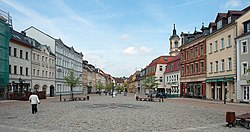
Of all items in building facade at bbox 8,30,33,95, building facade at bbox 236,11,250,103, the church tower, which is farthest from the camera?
the church tower

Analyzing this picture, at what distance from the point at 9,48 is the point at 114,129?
34.3 metres

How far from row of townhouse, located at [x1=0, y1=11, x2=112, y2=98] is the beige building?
95.7 feet

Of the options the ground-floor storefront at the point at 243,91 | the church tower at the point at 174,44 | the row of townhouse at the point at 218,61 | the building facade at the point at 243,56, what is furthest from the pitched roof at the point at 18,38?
the church tower at the point at 174,44

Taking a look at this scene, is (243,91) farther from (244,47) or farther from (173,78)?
(173,78)

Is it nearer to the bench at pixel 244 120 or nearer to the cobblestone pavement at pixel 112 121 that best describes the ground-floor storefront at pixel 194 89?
the cobblestone pavement at pixel 112 121

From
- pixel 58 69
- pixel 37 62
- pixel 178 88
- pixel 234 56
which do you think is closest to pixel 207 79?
pixel 234 56

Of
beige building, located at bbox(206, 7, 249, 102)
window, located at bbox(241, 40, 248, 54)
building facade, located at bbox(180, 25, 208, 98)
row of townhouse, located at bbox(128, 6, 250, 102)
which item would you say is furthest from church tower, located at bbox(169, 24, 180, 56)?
window, located at bbox(241, 40, 248, 54)

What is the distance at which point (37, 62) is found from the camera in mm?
51781

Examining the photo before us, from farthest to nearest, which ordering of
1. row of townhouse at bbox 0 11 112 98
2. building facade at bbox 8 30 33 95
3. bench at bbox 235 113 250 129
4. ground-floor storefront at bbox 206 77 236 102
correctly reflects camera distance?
building facade at bbox 8 30 33 95 → row of townhouse at bbox 0 11 112 98 → ground-floor storefront at bbox 206 77 236 102 → bench at bbox 235 113 250 129

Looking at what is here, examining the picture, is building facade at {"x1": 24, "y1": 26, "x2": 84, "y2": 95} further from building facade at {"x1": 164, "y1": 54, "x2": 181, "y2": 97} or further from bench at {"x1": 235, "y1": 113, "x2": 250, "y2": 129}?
bench at {"x1": 235, "y1": 113, "x2": 250, "y2": 129}

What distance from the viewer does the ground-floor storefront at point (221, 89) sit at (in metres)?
35.5

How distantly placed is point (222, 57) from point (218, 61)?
1456mm

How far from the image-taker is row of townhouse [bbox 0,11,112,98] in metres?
39.8

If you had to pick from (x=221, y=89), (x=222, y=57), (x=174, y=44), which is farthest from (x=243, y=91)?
(x=174, y=44)
